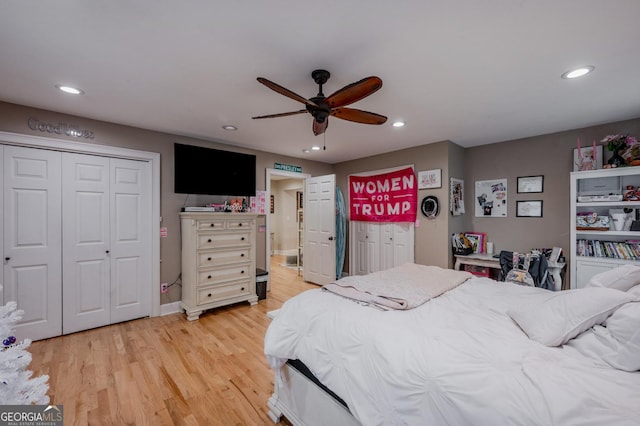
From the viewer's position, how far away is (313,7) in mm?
1381

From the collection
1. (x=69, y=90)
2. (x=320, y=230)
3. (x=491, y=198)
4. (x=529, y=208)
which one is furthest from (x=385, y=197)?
(x=69, y=90)

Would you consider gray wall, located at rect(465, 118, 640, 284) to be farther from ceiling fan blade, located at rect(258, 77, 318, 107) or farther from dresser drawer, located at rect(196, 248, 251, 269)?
dresser drawer, located at rect(196, 248, 251, 269)

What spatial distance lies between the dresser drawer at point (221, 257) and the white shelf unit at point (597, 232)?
4.09 metres

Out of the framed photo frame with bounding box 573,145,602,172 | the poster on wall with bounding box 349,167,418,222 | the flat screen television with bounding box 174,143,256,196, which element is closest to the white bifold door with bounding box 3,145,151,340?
the flat screen television with bounding box 174,143,256,196

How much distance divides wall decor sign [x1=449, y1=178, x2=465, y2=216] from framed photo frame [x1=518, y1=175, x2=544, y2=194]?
729mm

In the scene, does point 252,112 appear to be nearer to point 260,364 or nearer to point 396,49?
point 396,49

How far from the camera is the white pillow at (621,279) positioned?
147 cm

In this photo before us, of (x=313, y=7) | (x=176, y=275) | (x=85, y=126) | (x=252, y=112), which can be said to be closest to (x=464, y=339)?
(x=313, y=7)

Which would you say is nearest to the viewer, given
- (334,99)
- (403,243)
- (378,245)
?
(334,99)

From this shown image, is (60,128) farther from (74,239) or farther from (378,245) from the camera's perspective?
(378,245)

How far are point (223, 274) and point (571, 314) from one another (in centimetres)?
347

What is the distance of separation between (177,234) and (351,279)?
2.61 m

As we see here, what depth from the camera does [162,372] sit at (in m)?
2.25

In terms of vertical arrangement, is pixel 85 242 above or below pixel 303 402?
above
